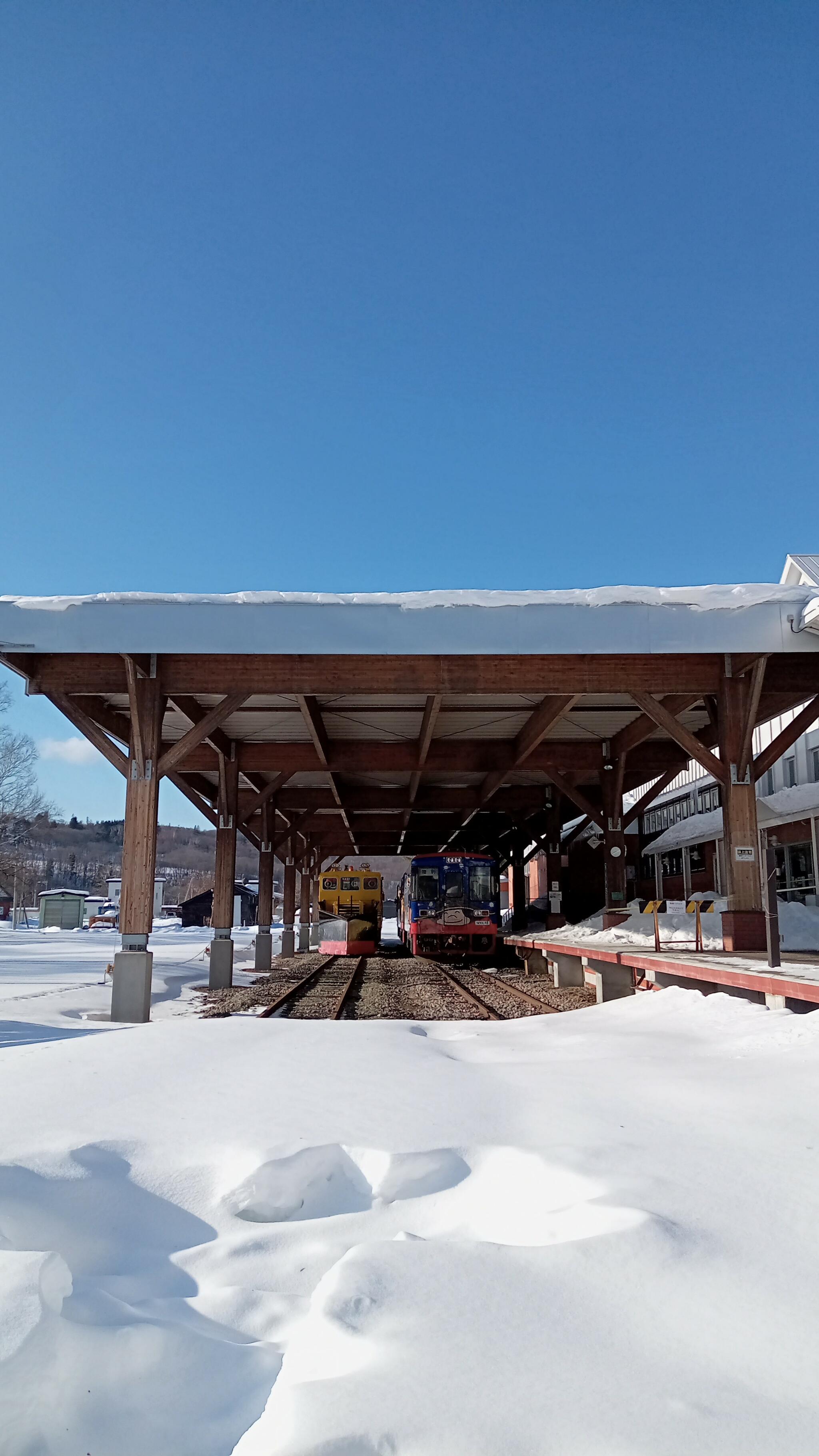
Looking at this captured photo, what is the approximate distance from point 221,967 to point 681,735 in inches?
481

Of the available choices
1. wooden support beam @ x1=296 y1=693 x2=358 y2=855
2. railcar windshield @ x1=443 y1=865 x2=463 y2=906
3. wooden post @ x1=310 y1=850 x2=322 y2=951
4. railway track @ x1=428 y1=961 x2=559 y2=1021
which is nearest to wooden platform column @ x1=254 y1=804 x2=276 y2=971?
wooden support beam @ x1=296 y1=693 x2=358 y2=855

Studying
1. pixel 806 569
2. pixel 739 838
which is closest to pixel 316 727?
pixel 739 838

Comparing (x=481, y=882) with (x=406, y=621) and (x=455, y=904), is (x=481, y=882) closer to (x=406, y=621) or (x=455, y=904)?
(x=455, y=904)

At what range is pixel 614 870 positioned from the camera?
21406 millimetres

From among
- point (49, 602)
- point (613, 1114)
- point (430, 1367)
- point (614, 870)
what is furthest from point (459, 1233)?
point (614, 870)

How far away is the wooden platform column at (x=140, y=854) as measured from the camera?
42.3 ft

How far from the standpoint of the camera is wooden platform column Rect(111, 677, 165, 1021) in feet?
42.3

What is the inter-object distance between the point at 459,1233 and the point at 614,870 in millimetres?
18813

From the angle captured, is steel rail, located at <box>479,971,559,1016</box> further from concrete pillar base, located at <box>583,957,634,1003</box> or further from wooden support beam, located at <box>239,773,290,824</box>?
wooden support beam, located at <box>239,773,290,824</box>

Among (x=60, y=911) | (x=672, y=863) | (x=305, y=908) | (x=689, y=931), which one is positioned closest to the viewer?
(x=689, y=931)

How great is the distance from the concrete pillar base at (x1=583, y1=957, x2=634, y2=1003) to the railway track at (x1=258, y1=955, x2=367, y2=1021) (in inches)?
160

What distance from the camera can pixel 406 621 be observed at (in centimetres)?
1257

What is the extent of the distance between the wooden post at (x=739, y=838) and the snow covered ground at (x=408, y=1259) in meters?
7.61

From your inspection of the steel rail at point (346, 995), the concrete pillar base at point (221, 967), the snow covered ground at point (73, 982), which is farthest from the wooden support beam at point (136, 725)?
the concrete pillar base at point (221, 967)
